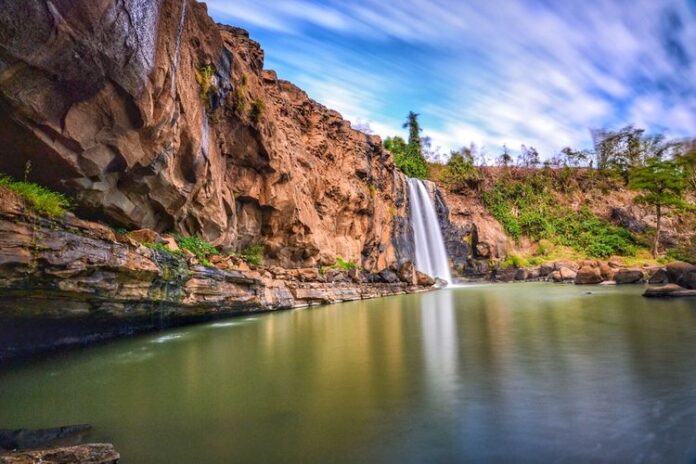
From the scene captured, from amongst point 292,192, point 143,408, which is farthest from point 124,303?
point 292,192

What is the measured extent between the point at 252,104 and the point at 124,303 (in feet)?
35.3

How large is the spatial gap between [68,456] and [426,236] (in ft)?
120

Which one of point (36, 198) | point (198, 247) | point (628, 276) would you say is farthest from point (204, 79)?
point (628, 276)

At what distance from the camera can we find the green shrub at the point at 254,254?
17812mm

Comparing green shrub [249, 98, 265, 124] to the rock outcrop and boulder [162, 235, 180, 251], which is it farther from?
boulder [162, 235, 180, 251]

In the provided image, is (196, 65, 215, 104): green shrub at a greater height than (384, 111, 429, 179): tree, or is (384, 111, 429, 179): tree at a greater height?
(384, 111, 429, 179): tree

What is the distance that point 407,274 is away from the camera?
2903cm

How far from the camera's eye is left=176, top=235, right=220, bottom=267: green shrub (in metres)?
13.1

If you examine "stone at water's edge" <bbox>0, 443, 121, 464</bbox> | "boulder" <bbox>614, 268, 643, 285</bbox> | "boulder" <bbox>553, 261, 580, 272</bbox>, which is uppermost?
"boulder" <bbox>553, 261, 580, 272</bbox>

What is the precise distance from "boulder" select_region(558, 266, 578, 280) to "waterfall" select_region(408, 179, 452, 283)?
31.6 ft

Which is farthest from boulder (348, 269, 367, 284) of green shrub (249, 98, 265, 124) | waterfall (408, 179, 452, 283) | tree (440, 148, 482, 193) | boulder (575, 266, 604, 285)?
tree (440, 148, 482, 193)

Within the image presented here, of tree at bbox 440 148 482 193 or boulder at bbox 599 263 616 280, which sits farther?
tree at bbox 440 148 482 193

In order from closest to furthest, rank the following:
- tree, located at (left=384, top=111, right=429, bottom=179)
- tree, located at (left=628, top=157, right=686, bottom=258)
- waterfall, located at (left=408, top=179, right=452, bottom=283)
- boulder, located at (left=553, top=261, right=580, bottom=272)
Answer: waterfall, located at (left=408, top=179, right=452, bottom=283) → boulder, located at (left=553, top=261, right=580, bottom=272) → tree, located at (left=628, top=157, right=686, bottom=258) → tree, located at (left=384, top=111, right=429, bottom=179)

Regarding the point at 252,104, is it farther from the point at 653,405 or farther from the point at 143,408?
the point at 653,405
